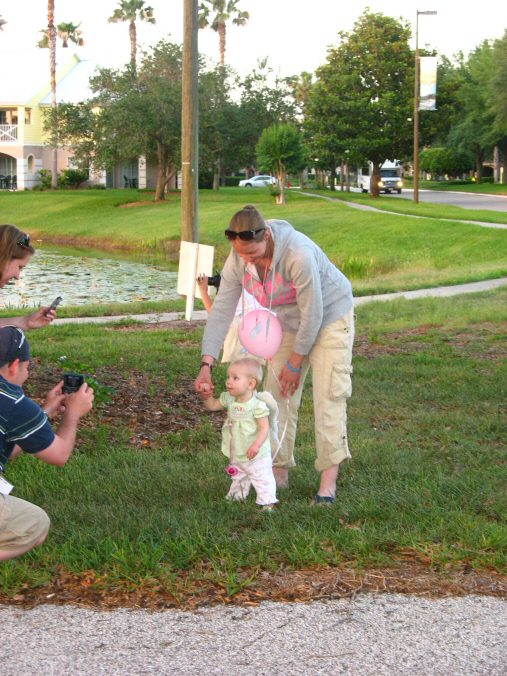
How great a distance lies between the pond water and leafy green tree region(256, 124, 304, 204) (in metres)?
19.9

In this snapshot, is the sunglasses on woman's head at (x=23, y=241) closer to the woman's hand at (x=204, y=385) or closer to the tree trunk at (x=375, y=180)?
the woman's hand at (x=204, y=385)

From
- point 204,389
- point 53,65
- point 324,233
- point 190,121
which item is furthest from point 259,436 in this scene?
point 53,65

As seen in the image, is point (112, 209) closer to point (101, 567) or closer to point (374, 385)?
point (374, 385)

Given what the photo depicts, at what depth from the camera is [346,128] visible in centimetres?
4869

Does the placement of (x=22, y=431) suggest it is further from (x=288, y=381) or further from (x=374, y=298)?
(x=374, y=298)

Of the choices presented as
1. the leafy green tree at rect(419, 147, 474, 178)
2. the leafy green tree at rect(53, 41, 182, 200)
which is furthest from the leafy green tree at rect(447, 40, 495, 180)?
the leafy green tree at rect(53, 41, 182, 200)

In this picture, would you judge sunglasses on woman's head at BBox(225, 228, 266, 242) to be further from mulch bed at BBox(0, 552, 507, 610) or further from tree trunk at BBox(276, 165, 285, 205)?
tree trunk at BBox(276, 165, 285, 205)

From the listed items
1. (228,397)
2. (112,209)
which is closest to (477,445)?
(228,397)

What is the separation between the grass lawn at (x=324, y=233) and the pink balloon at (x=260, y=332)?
11.2 m

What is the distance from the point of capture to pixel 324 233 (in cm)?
2998

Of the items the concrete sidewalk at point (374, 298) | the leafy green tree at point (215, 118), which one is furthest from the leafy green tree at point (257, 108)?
the concrete sidewalk at point (374, 298)

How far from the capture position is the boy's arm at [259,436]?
4.95 metres

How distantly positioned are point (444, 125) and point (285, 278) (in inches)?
1850

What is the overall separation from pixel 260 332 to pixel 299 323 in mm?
406
